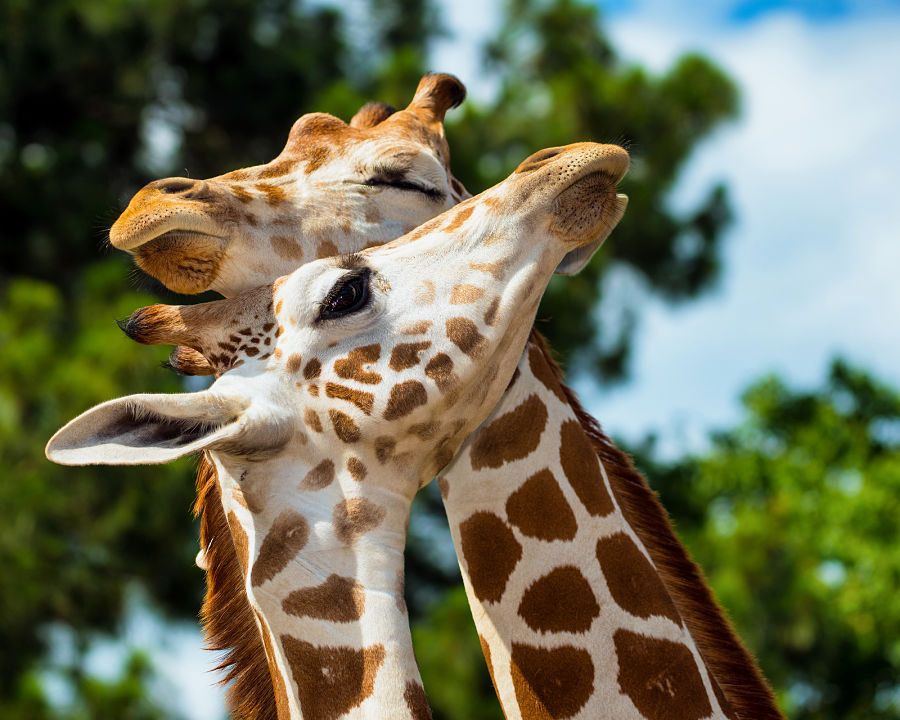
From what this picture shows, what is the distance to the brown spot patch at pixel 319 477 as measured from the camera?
1.98 metres

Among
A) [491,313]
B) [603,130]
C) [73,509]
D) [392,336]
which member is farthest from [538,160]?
[603,130]

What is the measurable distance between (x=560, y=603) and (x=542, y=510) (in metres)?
0.21

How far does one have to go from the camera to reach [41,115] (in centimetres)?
1255

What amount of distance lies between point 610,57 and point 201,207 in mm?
14937

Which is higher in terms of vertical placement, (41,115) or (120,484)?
(41,115)

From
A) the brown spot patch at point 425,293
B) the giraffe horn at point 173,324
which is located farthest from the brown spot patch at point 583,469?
the giraffe horn at point 173,324

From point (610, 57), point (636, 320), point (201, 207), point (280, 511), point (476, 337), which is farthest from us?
point (610, 57)

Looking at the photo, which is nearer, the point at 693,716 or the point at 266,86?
the point at 693,716

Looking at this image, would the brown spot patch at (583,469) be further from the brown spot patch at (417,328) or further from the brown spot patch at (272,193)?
the brown spot patch at (272,193)

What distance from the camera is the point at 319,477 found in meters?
2.00

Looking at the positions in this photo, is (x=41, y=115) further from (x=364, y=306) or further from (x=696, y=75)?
(x=364, y=306)

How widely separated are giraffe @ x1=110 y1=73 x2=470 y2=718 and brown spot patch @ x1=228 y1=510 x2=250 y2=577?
158 millimetres

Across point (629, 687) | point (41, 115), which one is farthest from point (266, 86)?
point (629, 687)

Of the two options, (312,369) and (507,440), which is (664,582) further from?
(312,369)
